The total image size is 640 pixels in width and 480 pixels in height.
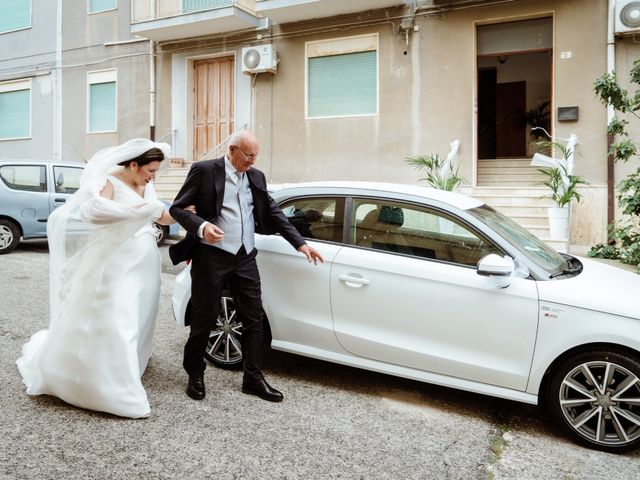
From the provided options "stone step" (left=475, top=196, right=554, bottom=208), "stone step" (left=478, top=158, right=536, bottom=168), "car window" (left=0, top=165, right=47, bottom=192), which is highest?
"stone step" (left=478, top=158, right=536, bottom=168)

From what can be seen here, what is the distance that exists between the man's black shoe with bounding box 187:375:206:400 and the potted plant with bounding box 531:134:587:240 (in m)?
7.07

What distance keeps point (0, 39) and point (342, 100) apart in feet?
41.0

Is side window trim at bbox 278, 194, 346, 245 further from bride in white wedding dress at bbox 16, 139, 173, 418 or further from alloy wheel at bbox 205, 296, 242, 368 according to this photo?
bride in white wedding dress at bbox 16, 139, 173, 418

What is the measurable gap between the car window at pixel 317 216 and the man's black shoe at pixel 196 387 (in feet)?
4.25

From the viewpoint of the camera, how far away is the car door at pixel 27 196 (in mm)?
9578

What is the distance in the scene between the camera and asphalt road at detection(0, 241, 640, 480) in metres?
2.91

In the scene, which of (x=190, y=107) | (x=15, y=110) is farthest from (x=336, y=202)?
(x=15, y=110)

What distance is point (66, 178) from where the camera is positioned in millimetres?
10070

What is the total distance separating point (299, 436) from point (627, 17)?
1001 cm

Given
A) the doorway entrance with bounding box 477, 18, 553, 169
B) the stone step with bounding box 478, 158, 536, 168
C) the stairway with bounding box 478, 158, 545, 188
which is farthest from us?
the doorway entrance with bounding box 477, 18, 553, 169

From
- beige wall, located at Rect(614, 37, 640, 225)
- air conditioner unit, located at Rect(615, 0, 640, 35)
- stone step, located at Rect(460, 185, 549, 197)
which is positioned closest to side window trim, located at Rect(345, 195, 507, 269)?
stone step, located at Rect(460, 185, 549, 197)

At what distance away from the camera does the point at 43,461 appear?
2.89 m

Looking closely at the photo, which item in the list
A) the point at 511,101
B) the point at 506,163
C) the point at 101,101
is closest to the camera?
the point at 506,163

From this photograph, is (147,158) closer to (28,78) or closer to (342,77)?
(342,77)
